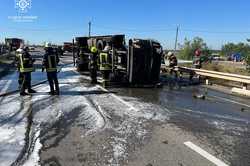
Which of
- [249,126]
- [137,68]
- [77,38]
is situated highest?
[77,38]

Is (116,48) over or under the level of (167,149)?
over

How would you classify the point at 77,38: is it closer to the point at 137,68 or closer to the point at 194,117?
the point at 137,68

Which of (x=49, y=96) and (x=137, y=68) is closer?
(x=49, y=96)

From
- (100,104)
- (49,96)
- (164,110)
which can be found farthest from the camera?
(49,96)

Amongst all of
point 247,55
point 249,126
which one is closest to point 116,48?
point 249,126

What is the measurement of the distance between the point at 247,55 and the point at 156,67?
430 inches

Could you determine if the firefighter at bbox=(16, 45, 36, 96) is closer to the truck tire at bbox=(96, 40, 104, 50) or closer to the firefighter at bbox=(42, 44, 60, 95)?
the firefighter at bbox=(42, 44, 60, 95)

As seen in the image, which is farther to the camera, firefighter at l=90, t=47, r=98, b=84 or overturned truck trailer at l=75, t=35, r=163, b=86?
firefighter at l=90, t=47, r=98, b=84

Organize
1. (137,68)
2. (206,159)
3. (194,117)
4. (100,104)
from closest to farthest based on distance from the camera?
(206,159) → (194,117) → (100,104) → (137,68)

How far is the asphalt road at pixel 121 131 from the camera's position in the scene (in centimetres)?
510

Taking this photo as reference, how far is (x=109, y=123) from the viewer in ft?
23.5

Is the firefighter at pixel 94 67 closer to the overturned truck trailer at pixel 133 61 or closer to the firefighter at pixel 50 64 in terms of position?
the overturned truck trailer at pixel 133 61

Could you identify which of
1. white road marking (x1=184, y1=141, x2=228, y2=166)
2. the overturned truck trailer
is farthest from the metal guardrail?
white road marking (x1=184, y1=141, x2=228, y2=166)

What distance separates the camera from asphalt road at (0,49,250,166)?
5.10m
